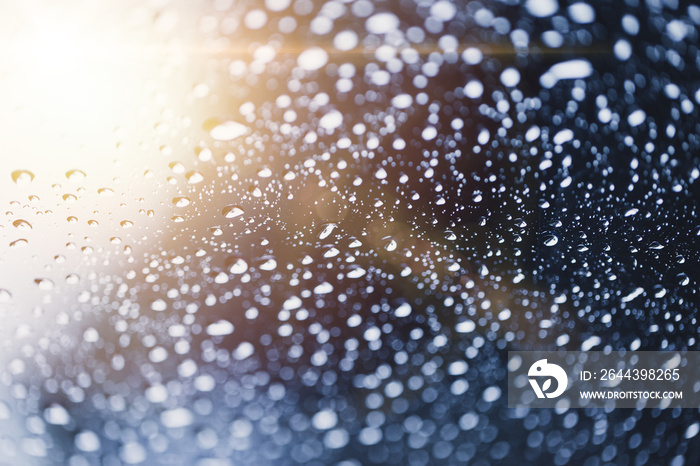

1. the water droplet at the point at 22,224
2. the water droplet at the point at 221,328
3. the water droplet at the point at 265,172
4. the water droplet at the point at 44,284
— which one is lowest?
the water droplet at the point at 221,328

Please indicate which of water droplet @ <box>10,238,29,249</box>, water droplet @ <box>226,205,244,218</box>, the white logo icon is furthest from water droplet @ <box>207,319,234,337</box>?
the white logo icon

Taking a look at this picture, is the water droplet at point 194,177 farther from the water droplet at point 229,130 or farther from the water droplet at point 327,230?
the water droplet at point 327,230

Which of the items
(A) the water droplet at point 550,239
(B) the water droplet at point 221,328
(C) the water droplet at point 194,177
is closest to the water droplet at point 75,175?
(C) the water droplet at point 194,177

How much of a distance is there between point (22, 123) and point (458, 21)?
1.62 feet

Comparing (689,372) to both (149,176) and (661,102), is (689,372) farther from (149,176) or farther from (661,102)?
(149,176)

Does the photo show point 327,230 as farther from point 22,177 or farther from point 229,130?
point 22,177

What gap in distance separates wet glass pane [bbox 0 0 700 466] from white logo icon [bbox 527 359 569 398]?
69 mm

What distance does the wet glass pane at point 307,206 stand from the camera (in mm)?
503

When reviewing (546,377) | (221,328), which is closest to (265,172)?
(221,328)

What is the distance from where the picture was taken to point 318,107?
1.66 feet

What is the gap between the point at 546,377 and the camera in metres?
0.55

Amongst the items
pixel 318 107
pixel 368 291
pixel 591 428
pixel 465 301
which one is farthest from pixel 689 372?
pixel 318 107

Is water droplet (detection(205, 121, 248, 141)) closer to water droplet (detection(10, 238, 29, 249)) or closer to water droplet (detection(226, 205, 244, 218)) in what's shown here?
water droplet (detection(226, 205, 244, 218))

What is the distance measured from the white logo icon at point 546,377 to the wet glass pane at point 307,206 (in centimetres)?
7
